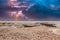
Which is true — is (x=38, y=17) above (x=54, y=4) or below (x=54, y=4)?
below

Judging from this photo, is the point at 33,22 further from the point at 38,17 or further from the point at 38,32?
the point at 38,32

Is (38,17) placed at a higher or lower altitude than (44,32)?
higher

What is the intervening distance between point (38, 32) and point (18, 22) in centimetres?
39

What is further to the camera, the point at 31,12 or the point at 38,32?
the point at 31,12

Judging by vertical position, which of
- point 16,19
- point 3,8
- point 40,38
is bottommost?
point 40,38

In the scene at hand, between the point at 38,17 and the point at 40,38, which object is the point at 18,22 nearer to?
the point at 38,17

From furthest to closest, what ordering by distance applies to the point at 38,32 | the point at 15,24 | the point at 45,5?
1. the point at 45,5
2. the point at 15,24
3. the point at 38,32

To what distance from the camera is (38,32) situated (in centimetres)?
143

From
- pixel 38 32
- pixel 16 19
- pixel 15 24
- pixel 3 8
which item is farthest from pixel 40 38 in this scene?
pixel 3 8

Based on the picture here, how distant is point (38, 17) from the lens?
1833 mm

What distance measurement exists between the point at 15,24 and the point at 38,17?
1.05 ft

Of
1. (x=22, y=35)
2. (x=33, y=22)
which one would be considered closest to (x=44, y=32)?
(x=22, y=35)

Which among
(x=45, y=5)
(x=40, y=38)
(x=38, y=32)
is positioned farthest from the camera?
(x=45, y=5)

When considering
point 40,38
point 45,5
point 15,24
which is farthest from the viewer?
point 45,5
